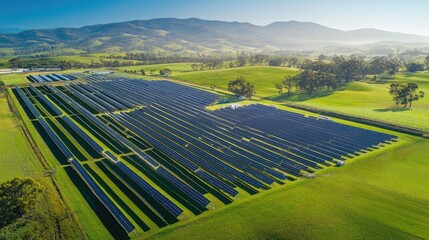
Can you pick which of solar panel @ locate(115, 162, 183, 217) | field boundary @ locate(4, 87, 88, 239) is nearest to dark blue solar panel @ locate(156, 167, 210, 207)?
solar panel @ locate(115, 162, 183, 217)

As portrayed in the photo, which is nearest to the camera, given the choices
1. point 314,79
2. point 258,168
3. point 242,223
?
point 242,223

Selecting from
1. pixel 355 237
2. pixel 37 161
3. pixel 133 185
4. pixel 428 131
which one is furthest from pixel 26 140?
pixel 428 131

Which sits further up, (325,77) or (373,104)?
(325,77)

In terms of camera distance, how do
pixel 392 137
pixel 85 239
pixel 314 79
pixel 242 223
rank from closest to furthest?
pixel 85 239 → pixel 242 223 → pixel 392 137 → pixel 314 79

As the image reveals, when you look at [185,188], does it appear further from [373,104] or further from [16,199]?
[373,104]

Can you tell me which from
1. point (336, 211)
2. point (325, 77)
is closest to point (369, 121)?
point (336, 211)

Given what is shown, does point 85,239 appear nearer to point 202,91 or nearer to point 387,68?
point 202,91

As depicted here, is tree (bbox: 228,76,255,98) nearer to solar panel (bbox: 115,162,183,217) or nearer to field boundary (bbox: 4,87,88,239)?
solar panel (bbox: 115,162,183,217)
